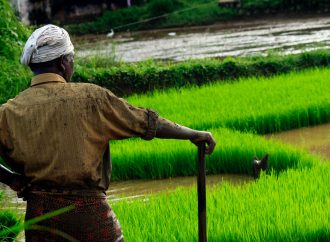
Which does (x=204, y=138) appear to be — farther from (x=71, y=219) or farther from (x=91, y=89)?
(x=71, y=219)

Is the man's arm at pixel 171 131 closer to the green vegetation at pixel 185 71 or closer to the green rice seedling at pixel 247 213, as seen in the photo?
the green rice seedling at pixel 247 213

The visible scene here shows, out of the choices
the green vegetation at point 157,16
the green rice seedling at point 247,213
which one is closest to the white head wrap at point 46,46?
the green rice seedling at point 247,213

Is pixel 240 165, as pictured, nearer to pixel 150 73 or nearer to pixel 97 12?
pixel 150 73

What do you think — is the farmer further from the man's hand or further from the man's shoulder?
the man's hand

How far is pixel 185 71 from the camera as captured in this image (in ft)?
34.1

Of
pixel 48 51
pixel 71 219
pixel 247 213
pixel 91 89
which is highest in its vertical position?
pixel 48 51

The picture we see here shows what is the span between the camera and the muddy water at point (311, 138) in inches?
286

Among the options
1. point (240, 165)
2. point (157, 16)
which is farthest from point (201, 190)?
point (157, 16)

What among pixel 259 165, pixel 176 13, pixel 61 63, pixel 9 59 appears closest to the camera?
pixel 61 63

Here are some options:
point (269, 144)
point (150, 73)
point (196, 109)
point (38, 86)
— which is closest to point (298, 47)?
point (150, 73)

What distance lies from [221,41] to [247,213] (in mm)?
14008

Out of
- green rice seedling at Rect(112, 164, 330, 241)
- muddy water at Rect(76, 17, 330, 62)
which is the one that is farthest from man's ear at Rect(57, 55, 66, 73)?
muddy water at Rect(76, 17, 330, 62)

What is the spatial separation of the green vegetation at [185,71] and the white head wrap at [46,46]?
23.2ft

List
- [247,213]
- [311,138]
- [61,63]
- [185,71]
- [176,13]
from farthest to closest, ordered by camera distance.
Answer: [176,13] → [185,71] → [311,138] → [247,213] → [61,63]
